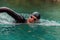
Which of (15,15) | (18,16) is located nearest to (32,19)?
(18,16)

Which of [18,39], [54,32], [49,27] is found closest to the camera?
[18,39]

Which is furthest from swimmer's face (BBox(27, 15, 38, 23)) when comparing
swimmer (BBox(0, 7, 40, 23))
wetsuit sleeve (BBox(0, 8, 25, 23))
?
wetsuit sleeve (BBox(0, 8, 25, 23))

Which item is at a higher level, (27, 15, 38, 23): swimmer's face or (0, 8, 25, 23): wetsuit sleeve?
(0, 8, 25, 23): wetsuit sleeve

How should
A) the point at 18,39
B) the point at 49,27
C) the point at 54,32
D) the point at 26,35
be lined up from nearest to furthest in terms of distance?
the point at 18,39, the point at 26,35, the point at 54,32, the point at 49,27

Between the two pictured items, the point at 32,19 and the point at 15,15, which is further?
the point at 32,19

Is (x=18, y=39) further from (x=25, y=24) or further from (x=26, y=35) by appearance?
(x=25, y=24)

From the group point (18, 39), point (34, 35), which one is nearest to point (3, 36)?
point (18, 39)

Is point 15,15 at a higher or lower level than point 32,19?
higher

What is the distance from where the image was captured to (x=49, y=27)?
12.5m

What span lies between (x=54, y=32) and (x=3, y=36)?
2312mm

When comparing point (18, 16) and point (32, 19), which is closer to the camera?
point (18, 16)

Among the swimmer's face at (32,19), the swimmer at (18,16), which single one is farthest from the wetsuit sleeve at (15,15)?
the swimmer's face at (32,19)

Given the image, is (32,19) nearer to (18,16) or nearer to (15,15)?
(18,16)

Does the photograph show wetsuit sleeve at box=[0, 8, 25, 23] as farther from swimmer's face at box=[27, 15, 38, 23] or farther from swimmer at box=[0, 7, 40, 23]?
swimmer's face at box=[27, 15, 38, 23]
